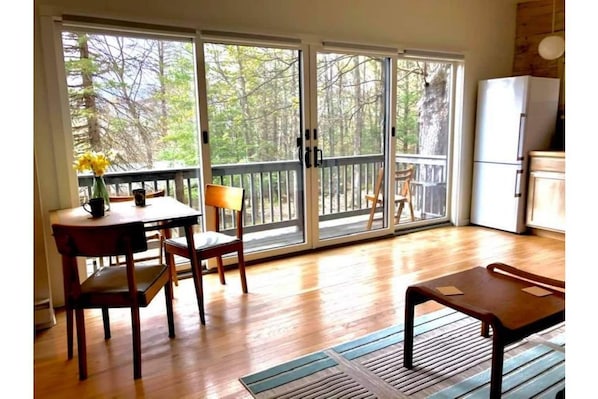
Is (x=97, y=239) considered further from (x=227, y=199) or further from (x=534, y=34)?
(x=534, y=34)

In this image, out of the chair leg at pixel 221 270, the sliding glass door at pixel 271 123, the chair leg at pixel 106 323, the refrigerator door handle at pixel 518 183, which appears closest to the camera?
the chair leg at pixel 106 323

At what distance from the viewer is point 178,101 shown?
11.0ft

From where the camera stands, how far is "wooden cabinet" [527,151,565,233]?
4.21 meters

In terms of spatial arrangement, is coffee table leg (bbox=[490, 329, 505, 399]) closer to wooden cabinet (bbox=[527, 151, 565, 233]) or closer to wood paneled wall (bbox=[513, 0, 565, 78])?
wooden cabinet (bbox=[527, 151, 565, 233])

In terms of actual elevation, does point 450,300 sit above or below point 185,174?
below

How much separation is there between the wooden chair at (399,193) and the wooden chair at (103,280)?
9.23 feet

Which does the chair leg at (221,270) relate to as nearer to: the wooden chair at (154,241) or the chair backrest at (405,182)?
the wooden chair at (154,241)

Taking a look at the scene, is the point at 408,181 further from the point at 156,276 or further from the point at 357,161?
the point at 156,276

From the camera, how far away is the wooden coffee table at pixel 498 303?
167cm

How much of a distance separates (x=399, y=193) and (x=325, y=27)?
2012mm

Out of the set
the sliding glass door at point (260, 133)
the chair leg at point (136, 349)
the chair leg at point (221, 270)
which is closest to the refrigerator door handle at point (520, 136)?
the sliding glass door at point (260, 133)
